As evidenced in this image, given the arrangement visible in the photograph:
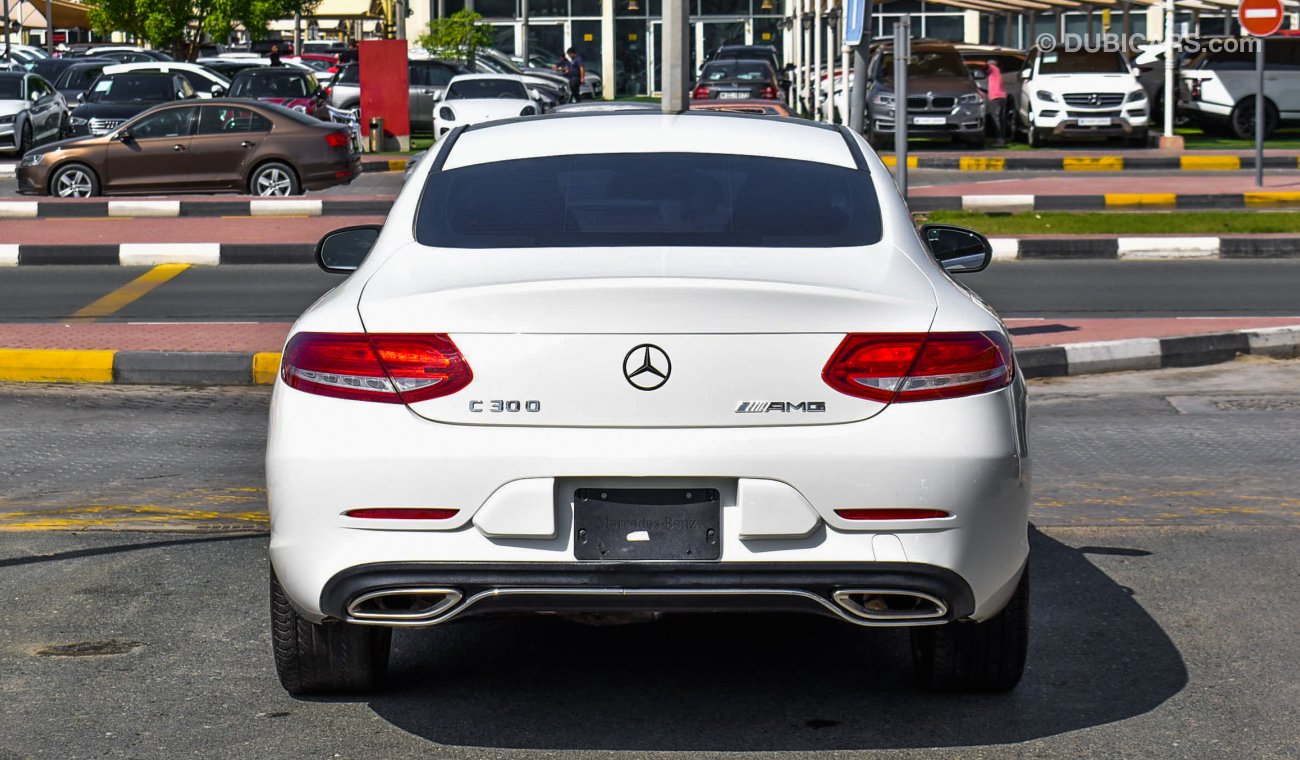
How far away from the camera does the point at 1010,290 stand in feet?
46.0

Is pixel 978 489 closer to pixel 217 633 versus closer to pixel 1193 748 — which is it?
pixel 1193 748

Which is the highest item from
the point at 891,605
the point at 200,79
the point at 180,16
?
the point at 180,16

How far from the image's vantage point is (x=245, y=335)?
11.4 m

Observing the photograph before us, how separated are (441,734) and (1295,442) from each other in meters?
5.17

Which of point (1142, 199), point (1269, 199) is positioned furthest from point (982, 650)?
point (1269, 199)

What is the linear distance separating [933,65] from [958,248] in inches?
1043

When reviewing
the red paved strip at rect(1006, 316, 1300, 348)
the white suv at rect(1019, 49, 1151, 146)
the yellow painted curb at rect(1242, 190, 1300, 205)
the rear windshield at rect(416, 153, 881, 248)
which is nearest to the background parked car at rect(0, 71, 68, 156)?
the white suv at rect(1019, 49, 1151, 146)

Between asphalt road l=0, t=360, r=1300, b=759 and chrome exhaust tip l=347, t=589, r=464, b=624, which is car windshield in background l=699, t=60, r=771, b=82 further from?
chrome exhaust tip l=347, t=589, r=464, b=624

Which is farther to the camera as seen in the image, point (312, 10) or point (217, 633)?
point (312, 10)

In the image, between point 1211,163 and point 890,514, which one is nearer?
point 890,514

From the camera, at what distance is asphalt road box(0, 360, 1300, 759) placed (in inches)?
167

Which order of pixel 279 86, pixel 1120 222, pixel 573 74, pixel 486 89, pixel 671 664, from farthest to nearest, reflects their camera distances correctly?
pixel 573 74, pixel 279 86, pixel 486 89, pixel 1120 222, pixel 671 664

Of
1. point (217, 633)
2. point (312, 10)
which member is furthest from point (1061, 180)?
point (312, 10)

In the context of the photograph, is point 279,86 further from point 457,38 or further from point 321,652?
point 321,652
